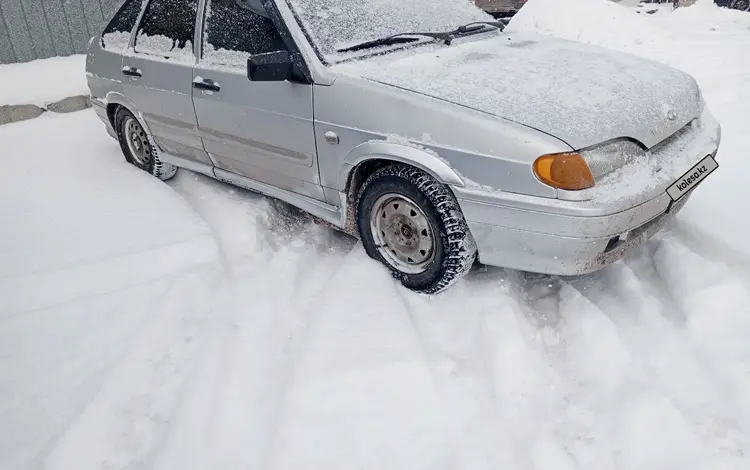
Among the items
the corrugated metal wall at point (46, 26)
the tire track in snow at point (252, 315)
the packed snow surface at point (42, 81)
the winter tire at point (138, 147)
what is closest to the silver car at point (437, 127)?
the tire track in snow at point (252, 315)

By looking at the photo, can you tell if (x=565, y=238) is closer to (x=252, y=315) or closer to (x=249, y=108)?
(x=252, y=315)

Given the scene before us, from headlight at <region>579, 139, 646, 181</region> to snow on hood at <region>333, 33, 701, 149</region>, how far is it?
4 centimetres

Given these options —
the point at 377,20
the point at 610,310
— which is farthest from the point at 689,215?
the point at 377,20

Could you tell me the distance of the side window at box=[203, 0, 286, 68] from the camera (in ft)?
10.00

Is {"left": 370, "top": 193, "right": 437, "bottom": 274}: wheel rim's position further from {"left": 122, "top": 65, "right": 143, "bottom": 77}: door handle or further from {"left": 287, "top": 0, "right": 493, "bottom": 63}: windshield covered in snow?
{"left": 122, "top": 65, "right": 143, "bottom": 77}: door handle

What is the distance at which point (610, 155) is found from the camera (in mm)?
2355

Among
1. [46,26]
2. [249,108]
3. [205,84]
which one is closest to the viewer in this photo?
[249,108]

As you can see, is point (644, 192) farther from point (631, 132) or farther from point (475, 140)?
point (475, 140)

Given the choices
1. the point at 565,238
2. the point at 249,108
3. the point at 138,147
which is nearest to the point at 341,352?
the point at 565,238

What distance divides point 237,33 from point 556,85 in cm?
192

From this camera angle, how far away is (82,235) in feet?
11.2

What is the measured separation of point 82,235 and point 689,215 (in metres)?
3.74

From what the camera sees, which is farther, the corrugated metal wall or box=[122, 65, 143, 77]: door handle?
the corrugated metal wall

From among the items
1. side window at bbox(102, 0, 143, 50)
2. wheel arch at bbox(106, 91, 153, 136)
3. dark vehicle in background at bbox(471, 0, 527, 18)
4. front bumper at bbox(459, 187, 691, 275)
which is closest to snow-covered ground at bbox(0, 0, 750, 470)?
front bumper at bbox(459, 187, 691, 275)
